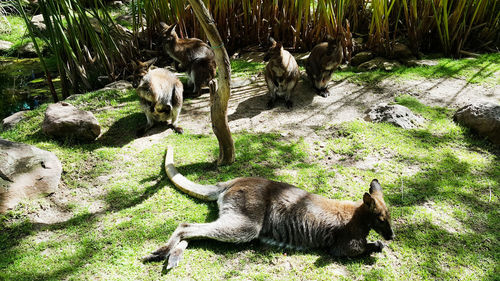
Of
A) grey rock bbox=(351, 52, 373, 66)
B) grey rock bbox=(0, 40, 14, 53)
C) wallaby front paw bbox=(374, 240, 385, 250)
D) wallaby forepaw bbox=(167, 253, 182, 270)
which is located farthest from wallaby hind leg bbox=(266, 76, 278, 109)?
grey rock bbox=(0, 40, 14, 53)

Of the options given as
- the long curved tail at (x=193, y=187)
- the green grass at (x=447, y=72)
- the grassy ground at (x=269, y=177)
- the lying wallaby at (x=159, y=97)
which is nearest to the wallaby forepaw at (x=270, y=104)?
the grassy ground at (x=269, y=177)

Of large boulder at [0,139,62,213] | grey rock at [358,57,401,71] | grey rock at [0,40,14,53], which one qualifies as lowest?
grey rock at [358,57,401,71]

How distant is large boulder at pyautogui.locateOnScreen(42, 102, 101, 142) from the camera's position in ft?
18.3

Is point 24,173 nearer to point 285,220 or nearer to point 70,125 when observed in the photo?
point 70,125

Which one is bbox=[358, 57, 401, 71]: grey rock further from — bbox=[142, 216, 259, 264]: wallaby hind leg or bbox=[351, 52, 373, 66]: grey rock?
bbox=[142, 216, 259, 264]: wallaby hind leg

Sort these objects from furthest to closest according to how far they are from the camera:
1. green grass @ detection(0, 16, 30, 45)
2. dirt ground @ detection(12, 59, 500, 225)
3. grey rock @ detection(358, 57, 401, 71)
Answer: green grass @ detection(0, 16, 30, 45) → grey rock @ detection(358, 57, 401, 71) → dirt ground @ detection(12, 59, 500, 225)

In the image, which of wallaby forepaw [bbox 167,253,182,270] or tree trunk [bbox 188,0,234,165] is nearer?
wallaby forepaw [bbox 167,253,182,270]

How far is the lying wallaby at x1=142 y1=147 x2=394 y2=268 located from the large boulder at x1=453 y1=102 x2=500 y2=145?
9.72 ft

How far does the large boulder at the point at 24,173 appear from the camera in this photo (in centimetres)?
424

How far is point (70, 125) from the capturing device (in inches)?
219

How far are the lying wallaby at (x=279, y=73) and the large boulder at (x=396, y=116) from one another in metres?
1.66

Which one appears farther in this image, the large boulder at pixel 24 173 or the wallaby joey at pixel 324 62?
the wallaby joey at pixel 324 62

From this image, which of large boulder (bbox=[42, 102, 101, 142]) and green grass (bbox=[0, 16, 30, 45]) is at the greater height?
green grass (bbox=[0, 16, 30, 45])

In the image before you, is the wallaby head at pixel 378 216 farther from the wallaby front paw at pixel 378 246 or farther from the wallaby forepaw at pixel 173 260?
the wallaby forepaw at pixel 173 260
